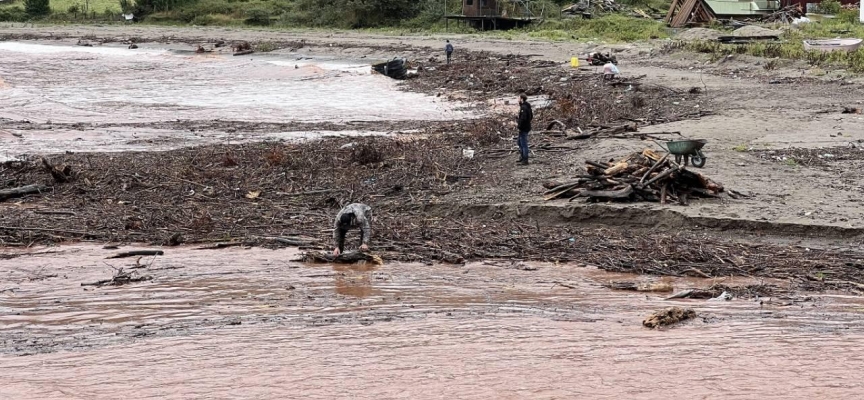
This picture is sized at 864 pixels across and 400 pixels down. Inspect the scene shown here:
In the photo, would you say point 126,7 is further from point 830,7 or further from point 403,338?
point 403,338

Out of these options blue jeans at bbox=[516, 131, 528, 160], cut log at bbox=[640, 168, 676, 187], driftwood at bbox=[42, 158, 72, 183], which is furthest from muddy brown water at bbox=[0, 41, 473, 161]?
cut log at bbox=[640, 168, 676, 187]

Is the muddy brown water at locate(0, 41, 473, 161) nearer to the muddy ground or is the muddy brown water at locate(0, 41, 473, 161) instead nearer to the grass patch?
the muddy ground

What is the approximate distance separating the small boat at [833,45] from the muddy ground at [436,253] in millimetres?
6943

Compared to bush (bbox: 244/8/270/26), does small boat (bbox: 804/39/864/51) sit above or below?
below

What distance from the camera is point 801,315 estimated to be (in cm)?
971

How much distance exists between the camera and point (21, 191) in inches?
637

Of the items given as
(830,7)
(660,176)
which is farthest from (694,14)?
(660,176)

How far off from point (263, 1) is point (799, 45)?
48.4m

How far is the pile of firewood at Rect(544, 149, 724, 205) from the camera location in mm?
14008

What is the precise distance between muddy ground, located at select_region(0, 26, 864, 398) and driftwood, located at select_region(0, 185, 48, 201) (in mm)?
118

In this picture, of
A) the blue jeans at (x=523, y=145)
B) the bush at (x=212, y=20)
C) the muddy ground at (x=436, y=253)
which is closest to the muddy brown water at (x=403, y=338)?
the muddy ground at (x=436, y=253)

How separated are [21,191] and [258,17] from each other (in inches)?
2138

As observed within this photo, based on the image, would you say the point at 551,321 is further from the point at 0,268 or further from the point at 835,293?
the point at 0,268

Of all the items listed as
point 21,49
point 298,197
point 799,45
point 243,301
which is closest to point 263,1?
point 21,49
